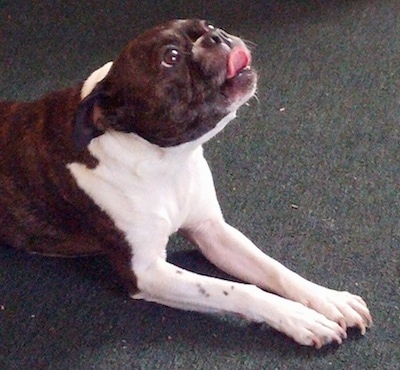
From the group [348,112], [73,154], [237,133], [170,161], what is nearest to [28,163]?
[73,154]

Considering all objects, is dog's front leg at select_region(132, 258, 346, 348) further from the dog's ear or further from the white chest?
the dog's ear

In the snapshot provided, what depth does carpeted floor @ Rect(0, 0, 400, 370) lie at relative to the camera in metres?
2.04

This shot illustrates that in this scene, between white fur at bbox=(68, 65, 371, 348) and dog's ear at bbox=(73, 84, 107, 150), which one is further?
white fur at bbox=(68, 65, 371, 348)

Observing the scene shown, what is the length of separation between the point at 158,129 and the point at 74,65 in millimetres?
1378

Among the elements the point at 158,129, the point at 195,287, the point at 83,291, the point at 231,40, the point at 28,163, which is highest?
the point at 231,40

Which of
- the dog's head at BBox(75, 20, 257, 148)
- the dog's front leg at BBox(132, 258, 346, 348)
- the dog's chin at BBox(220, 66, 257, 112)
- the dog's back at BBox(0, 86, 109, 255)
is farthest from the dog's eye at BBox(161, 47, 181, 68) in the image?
the dog's front leg at BBox(132, 258, 346, 348)

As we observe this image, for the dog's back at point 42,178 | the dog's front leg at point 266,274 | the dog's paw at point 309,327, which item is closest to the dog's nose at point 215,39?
the dog's back at point 42,178

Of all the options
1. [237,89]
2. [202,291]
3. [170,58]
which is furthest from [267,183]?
[170,58]

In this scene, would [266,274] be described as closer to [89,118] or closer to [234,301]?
[234,301]

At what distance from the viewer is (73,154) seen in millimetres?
1947

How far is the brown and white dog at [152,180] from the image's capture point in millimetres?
1787

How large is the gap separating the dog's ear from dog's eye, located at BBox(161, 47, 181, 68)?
17 centimetres

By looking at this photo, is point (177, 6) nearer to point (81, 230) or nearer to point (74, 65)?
point (74, 65)

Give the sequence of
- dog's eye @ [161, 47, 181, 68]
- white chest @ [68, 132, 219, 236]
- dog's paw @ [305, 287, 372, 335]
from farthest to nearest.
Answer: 1. dog's paw @ [305, 287, 372, 335]
2. white chest @ [68, 132, 219, 236]
3. dog's eye @ [161, 47, 181, 68]
